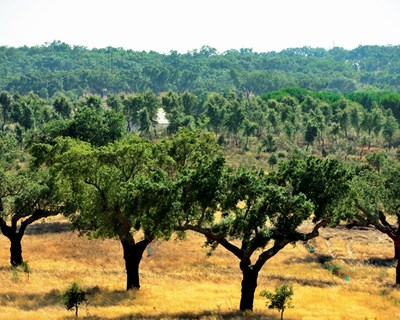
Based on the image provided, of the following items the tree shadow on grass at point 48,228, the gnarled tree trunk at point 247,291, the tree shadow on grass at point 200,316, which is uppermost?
the tree shadow on grass at point 48,228

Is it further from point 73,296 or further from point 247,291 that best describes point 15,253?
point 247,291

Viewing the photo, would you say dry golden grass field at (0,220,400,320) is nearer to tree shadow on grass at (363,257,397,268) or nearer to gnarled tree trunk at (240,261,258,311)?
tree shadow on grass at (363,257,397,268)

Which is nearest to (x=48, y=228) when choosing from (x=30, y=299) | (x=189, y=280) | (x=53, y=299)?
(x=189, y=280)

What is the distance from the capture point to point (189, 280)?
148 feet

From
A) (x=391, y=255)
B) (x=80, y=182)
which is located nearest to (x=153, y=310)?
(x=80, y=182)

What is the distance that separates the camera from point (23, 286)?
41.2 metres

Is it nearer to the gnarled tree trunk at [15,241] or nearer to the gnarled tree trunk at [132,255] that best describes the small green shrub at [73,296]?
the gnarled tree trunk at [132,255]

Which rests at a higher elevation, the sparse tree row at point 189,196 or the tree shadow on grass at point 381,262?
the sparse tree row at point 189,196

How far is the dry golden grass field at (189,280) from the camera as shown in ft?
116

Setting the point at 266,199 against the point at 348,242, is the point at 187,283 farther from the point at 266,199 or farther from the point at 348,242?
the point at 348,242

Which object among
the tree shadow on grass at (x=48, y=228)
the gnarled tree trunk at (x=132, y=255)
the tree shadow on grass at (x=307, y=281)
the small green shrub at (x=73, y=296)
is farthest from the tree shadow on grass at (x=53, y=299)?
the tree shadow on grass at (x=48, y=228)

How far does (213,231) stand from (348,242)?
120ft

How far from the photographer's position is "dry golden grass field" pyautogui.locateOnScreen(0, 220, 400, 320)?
3541 centimetres

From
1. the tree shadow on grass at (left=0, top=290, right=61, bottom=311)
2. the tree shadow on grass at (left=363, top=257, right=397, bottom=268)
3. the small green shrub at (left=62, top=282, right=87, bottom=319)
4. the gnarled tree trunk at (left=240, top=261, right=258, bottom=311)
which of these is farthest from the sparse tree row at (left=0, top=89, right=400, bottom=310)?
the tree shadow on grass at (left=363, top=257, right=397, bottom=268)
